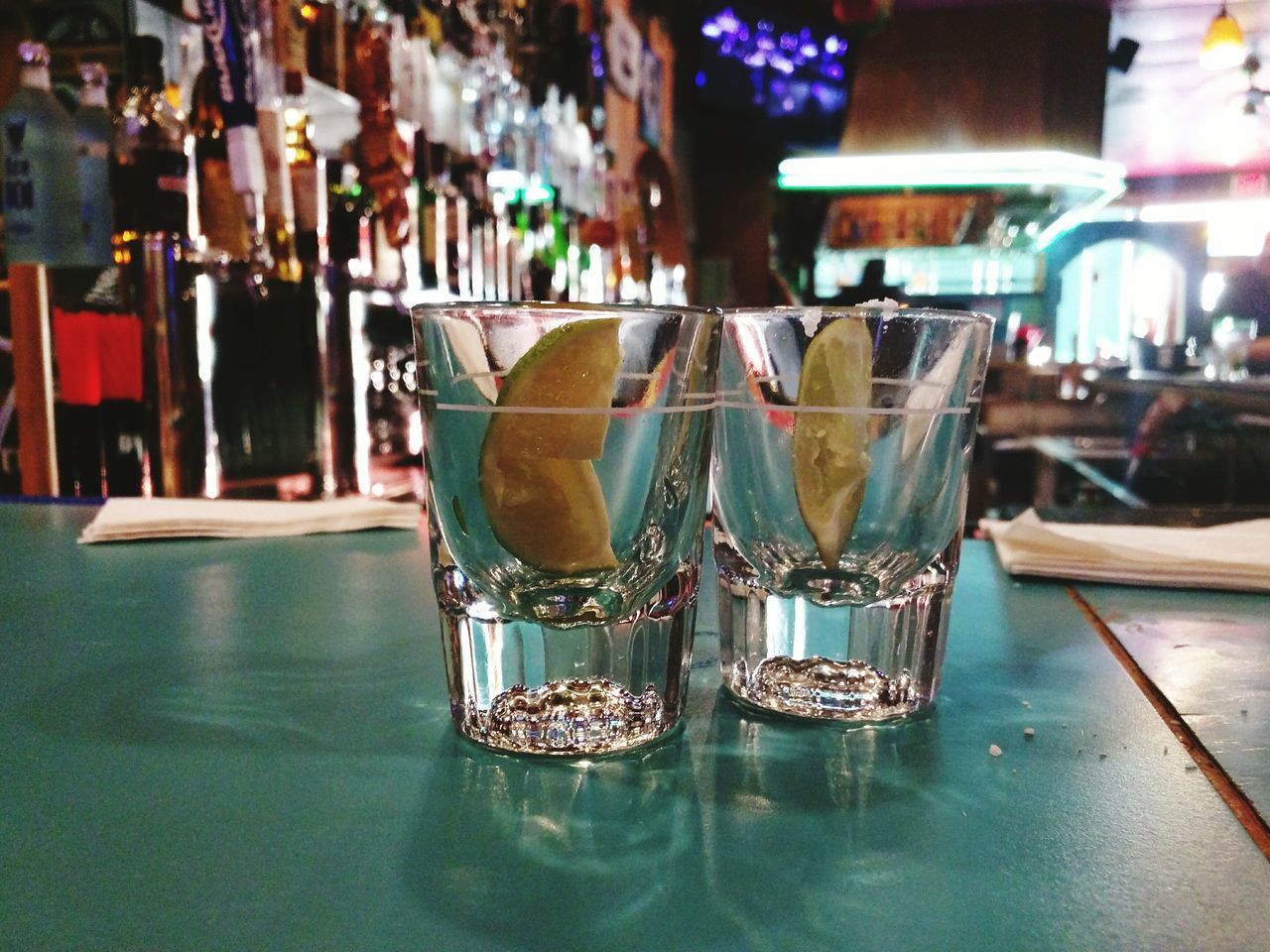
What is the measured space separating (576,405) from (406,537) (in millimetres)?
562

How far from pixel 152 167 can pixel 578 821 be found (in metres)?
1.47

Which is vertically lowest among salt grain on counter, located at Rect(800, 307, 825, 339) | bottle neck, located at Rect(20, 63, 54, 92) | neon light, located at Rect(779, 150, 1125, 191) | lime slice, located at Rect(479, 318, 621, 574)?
lime slice, located at Rect(479, 318, 621, 574)

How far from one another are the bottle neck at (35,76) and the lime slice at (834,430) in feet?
5.08

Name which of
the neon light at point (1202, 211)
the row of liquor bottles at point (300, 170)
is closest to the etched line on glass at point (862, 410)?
the row of liquor bottles at point (300, 170)

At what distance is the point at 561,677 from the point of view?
364mm

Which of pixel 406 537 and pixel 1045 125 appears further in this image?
pixel 1045 125

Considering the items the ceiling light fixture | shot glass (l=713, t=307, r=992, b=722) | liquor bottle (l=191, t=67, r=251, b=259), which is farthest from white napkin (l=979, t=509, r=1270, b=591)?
the ceiling light fixture

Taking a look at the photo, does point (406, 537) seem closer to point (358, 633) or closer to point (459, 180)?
point (358, 633)

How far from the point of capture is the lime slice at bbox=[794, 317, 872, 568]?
0.38m

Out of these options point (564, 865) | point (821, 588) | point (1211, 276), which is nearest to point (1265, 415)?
point (821, 588)

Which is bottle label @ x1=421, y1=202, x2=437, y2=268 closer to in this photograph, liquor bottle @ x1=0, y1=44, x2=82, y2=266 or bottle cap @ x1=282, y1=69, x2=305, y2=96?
bottle cap @ x1=282, y1=69, x2=305, y2=96

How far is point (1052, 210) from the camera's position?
17.9 ft

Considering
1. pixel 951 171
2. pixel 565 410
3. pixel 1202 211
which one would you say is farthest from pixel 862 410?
pixel 1202 211

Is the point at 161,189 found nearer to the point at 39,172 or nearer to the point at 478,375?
the point at 39,172
